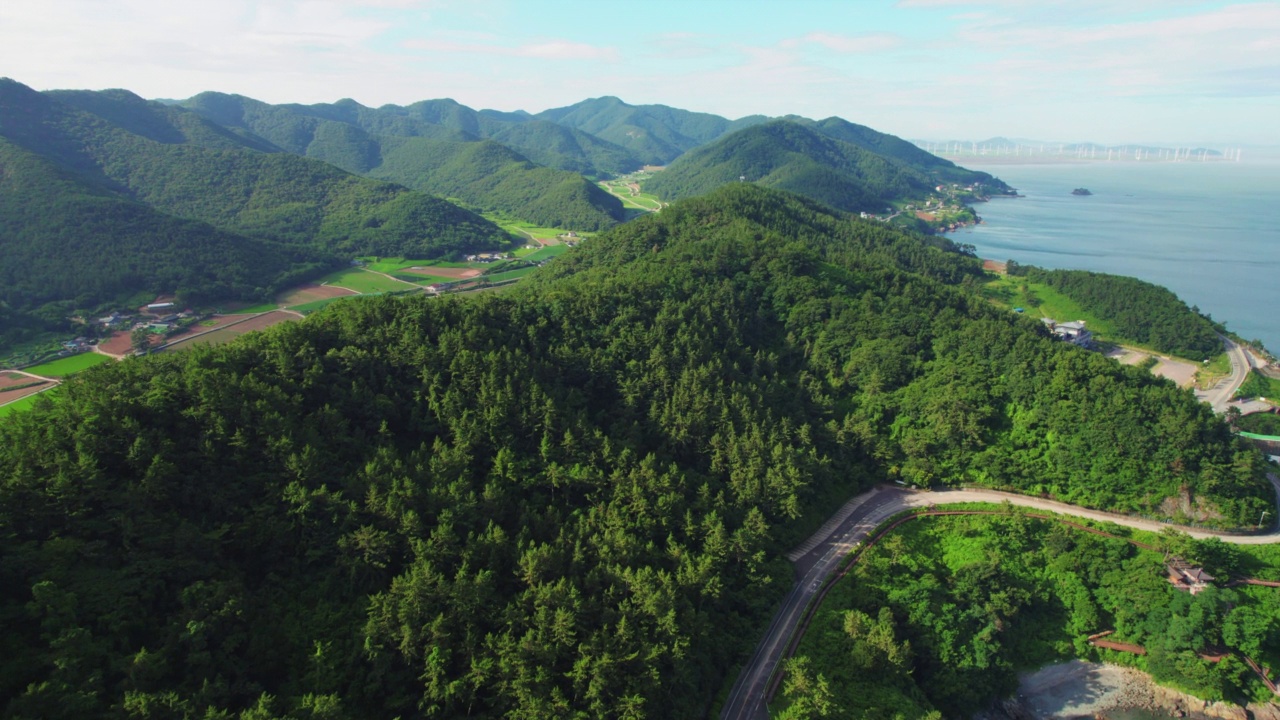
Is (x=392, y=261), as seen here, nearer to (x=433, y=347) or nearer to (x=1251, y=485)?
(x=433, y=347)

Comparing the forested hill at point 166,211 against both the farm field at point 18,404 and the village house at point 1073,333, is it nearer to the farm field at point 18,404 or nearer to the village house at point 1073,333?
the farm field at point 18,404

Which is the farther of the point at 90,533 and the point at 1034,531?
the point at 1034,531

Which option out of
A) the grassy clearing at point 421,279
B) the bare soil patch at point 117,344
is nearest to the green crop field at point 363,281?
the grassy clearing at point 421,279

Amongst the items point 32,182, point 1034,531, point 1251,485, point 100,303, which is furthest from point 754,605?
point 32,182

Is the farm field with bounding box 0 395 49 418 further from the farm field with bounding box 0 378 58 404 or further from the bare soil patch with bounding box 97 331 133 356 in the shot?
the bare soil patch with bounding box 97 331 133 356

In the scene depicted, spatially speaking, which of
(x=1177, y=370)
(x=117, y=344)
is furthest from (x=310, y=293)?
(x=1177, y=370)

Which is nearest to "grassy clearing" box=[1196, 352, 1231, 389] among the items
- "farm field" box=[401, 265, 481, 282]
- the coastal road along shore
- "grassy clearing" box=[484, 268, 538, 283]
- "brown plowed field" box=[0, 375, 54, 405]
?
the coastal road along shore

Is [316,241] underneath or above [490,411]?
above
